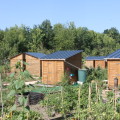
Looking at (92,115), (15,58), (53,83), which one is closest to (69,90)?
(92,115)

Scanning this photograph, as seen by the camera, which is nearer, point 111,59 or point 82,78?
point 111,59

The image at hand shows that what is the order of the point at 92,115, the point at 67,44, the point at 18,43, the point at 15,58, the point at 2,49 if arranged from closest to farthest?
the point at 92,115 → the point at 15,58 → the point at 2,49 → the point at 18,43 → the point at 67,44

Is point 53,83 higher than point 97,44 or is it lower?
lower

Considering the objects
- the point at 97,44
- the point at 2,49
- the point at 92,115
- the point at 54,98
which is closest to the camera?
the point at 92,115

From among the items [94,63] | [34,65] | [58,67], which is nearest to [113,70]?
[58,67]

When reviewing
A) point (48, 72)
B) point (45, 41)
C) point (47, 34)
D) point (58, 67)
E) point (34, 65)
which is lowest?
point (48, 72)

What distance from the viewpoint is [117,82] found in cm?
1497

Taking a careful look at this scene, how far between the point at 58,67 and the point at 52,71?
2.01 ft

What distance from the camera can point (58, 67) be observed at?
17906 millimetres

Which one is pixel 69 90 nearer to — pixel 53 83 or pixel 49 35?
pixel 53 83

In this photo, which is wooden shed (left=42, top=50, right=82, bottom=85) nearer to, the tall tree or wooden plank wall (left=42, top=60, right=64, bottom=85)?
wooden plank wall (left=42, top=60, right=64, bottom=85)

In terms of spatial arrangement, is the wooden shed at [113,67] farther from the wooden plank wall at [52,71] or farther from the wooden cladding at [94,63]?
the wooden cladding at [94,63]

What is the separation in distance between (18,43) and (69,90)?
30.4 meters

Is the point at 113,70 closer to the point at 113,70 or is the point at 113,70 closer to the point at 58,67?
the point at 113,70
